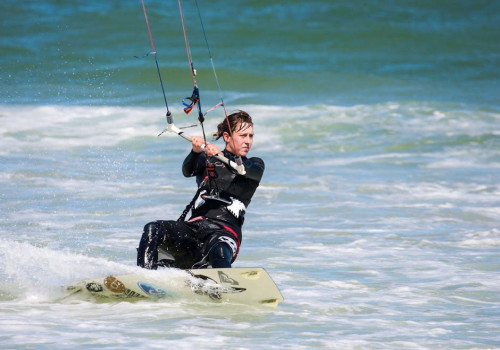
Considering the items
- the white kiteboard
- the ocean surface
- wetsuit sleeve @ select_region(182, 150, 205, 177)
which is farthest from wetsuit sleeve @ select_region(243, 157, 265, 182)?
the ocean surface

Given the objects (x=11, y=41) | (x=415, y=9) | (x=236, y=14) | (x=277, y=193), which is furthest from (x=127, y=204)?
(x=415, y=9)

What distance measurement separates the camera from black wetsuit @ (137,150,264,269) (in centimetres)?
540

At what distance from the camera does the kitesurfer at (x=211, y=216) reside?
540 cm

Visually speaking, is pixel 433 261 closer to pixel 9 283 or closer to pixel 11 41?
pixel 9 283

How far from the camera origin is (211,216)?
221 inches

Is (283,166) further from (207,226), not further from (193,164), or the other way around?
(207,226)

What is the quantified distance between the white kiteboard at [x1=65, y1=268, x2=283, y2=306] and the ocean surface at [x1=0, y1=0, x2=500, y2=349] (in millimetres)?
79

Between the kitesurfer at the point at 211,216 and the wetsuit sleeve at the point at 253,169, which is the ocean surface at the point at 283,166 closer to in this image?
the kitesurfer at the point at 211,216

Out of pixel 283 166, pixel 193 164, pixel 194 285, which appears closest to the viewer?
pixel 194 285

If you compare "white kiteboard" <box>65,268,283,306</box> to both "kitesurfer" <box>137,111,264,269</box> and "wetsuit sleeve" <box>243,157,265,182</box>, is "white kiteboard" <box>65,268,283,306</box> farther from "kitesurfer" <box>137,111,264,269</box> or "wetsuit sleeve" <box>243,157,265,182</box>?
"wetsuit sleeve" <box>243,157,265,182</box>

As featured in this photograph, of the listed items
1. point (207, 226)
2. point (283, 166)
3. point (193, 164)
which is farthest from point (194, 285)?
point (283, 166)

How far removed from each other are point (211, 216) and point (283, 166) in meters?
6.83

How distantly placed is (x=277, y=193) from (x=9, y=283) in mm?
5167

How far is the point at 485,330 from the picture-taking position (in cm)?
501
